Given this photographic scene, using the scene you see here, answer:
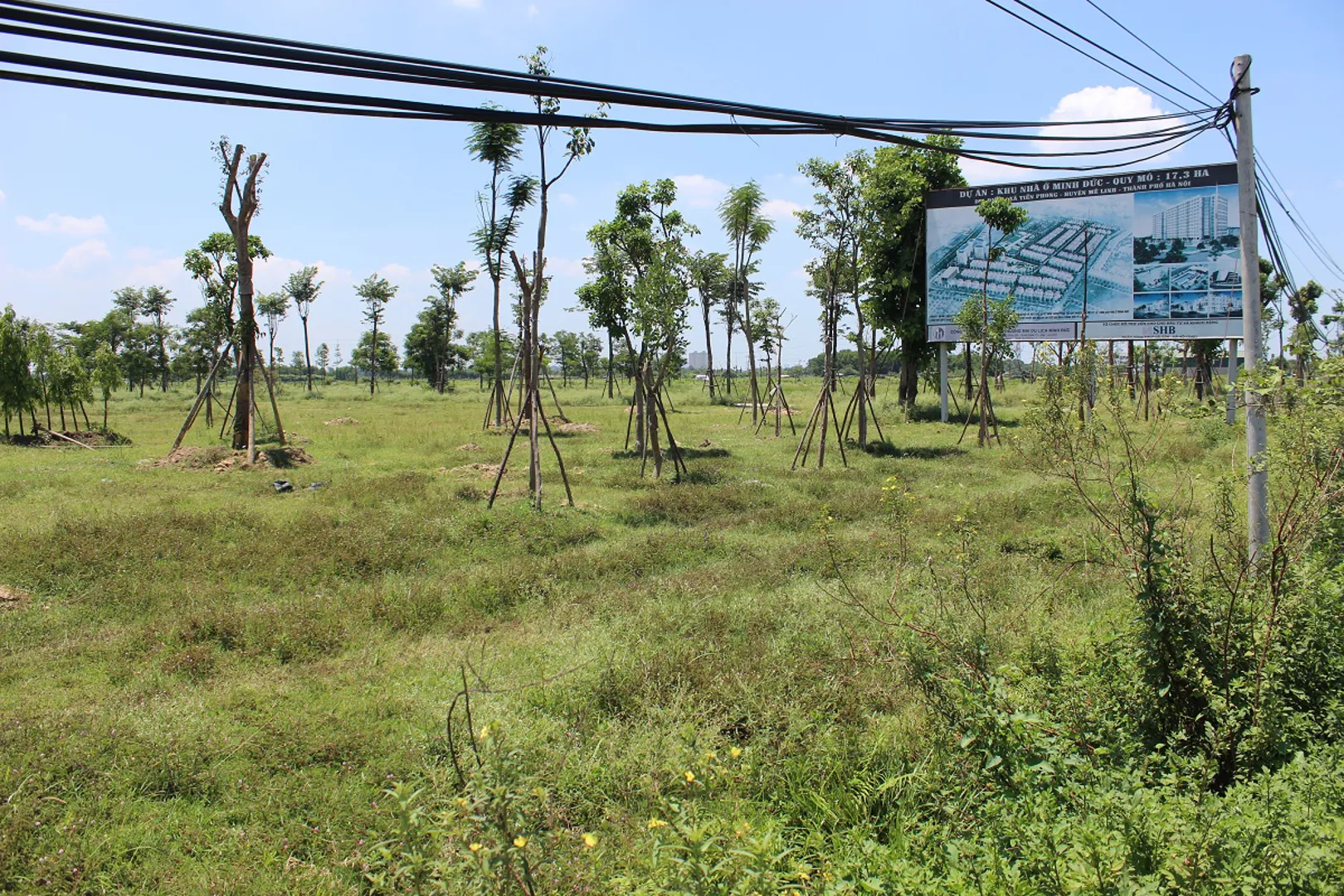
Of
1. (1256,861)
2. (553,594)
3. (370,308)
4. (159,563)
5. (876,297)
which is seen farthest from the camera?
(370,308)

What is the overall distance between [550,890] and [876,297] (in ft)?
94.5

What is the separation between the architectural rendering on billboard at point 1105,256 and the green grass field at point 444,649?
1246cm

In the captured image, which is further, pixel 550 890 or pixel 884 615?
pixel 884 615

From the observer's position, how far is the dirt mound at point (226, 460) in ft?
51.5

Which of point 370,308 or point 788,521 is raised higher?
point 370,308

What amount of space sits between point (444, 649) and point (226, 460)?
39.0 feet

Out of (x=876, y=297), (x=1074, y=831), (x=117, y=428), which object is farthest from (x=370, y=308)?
(x=1074, y=831)

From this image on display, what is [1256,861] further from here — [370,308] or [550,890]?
[370,308]

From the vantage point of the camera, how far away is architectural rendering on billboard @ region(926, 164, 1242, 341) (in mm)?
21906

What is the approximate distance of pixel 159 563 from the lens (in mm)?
8836

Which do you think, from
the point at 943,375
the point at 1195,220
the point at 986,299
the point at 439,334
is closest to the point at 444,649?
the point at 986,299

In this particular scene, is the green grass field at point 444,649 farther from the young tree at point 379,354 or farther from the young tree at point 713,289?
the young tree at point 379,354

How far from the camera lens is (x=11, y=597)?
7602 millimetres

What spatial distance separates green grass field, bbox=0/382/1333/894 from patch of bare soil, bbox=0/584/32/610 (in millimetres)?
50
